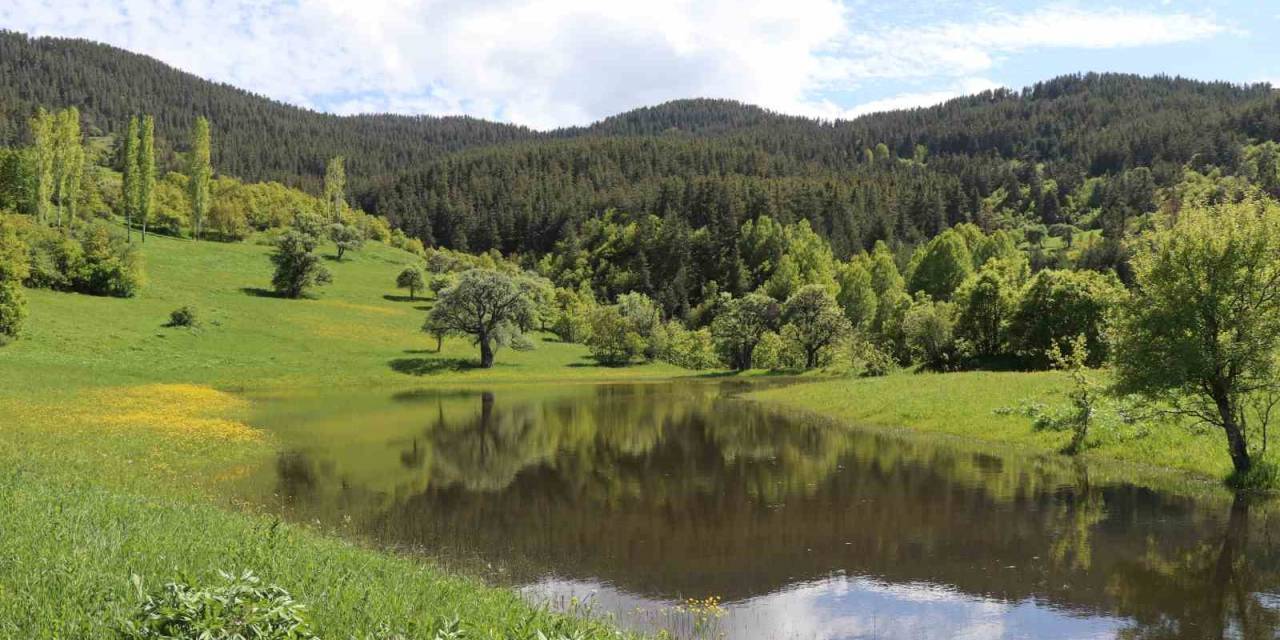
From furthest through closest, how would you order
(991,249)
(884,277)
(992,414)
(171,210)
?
(991,249) < (171,210) < (884,277) < (992,414)

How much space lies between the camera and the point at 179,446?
3042 cm

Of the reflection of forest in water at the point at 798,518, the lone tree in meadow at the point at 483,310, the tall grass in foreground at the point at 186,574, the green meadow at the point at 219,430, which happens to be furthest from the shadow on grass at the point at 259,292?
the tall grass in foreground at the point at 186,574

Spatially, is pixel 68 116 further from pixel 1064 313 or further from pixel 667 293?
pixel 1064 313

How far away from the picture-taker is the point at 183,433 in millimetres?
33312

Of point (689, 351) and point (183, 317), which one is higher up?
point (183, 317)

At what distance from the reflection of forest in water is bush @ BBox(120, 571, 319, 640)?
30.4 ft

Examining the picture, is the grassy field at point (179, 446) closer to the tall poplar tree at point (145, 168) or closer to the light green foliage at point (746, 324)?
the light green foliage at point (746, 324)

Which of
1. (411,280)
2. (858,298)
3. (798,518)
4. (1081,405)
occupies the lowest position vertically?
(798,518)

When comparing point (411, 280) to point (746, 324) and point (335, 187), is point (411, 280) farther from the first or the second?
point (335, 187)

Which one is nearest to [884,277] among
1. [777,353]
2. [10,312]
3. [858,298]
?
[858,298]

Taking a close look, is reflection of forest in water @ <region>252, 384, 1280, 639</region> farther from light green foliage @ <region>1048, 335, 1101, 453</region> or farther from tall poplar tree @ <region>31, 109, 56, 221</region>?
tall poplar tree @ <region>31, 109, 56, 221</region>

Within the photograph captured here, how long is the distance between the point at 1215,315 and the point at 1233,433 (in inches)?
154

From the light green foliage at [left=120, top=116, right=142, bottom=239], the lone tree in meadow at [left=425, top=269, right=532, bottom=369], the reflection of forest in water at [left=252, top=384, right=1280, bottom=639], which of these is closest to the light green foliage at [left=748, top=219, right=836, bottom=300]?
the lone tree in meadow at [left=425, top=269, right=532, bottom=369]

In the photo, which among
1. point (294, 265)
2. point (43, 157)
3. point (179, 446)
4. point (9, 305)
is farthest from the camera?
point (294, 265)
